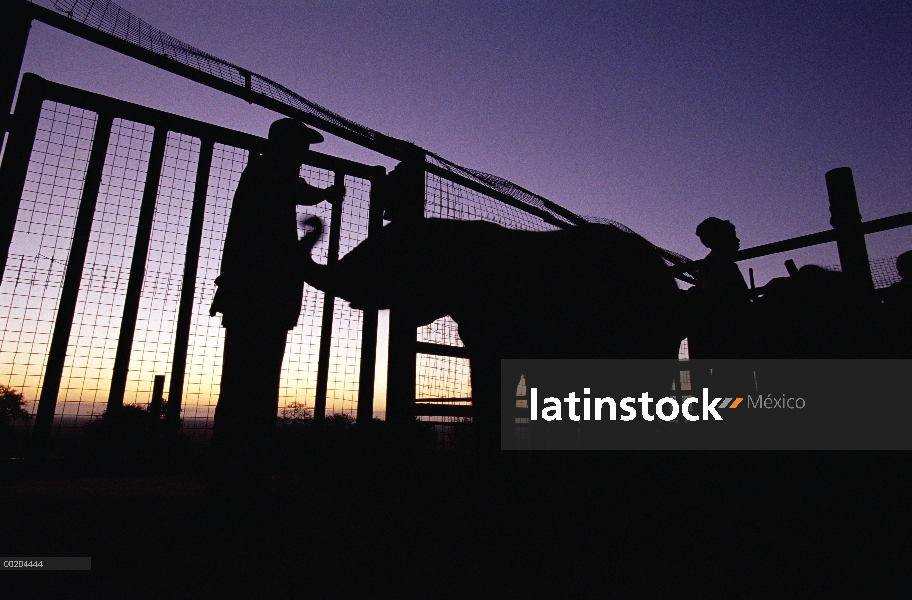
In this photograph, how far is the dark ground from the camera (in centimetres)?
166

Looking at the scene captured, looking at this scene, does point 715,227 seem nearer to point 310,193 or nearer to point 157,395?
point 310,193

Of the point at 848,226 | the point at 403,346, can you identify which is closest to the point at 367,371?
the point at 403,346

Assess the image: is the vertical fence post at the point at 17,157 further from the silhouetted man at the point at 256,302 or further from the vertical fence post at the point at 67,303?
the silhouetted man at the point at 256,302

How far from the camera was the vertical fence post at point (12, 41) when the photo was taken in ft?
8.81

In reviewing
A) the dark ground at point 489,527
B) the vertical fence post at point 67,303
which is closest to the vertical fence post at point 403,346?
the dark ground at point 489,527

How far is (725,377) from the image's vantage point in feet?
13.6

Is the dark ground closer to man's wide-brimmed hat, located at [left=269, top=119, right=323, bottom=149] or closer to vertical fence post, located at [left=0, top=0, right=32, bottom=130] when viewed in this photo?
man's wide-brimmed hat, located at [left=269, top=119, right=323, bottom=149]

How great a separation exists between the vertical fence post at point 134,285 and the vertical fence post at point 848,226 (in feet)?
19.2

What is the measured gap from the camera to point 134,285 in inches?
125

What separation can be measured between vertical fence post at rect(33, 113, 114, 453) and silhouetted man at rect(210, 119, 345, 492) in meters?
1.15

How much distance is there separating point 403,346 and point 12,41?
303 centimetres

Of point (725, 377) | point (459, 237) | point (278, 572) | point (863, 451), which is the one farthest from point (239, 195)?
point (863, 451)
